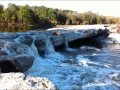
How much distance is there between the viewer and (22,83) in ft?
23.2

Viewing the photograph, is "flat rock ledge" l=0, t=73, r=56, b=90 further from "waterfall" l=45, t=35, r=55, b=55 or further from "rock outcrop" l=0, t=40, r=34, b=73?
"waterfall" l=45, t=35, r=55, b=55

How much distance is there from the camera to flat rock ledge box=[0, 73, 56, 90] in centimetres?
682

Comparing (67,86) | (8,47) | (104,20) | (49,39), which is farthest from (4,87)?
(104,20)

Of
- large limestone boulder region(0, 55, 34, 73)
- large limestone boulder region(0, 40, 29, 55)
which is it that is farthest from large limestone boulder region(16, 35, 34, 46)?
large limestone boulder region(0, 55, 34, 73)

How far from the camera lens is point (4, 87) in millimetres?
6926

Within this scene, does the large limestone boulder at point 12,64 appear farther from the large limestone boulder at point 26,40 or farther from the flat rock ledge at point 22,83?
the large limestone boulder at point 26,40

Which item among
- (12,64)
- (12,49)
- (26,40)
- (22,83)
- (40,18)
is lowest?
(40,18)

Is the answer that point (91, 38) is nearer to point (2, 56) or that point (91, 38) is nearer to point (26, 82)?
point (2, 56)

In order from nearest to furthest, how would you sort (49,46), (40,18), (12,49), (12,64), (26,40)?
(12,64) → (12,49) → (26,40) → (49,46) → (40,18)

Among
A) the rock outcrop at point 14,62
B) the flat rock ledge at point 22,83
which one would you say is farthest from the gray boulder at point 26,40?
the flat rock ledge at point 22,83

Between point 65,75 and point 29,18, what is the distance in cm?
5417

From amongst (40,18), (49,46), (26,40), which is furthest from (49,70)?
(40,18)

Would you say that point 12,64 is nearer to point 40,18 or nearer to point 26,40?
point 26,40

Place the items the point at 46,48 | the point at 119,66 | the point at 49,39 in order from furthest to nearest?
the point at 49,39 < the point at 46,48 < the point at 119,66
